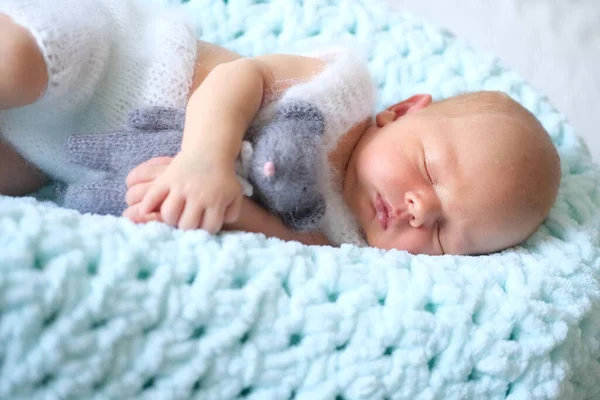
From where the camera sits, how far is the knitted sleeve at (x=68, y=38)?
72 centimetres

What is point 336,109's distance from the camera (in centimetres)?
84

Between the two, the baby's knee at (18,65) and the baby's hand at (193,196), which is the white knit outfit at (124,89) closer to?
the baby's knee at (18,65)

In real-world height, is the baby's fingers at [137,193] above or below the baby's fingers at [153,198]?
below

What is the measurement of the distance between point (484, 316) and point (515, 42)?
0.99 metres

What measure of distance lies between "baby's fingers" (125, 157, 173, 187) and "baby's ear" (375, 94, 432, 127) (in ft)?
1.29

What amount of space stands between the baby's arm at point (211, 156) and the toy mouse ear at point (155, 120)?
0.19ft

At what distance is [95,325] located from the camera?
527mm

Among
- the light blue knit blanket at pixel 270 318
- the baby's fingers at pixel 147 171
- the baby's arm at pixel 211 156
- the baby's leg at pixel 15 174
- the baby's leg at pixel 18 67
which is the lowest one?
the baby's leg at pixel 15 174

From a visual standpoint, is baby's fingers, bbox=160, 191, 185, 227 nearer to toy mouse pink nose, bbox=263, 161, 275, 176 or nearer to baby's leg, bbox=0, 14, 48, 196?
toy mouse pink nose, bbox=263, 161, 275, 176

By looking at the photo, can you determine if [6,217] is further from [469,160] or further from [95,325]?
[469,160]

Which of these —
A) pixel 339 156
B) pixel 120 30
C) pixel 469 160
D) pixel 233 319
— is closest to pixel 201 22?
pixel 120 30

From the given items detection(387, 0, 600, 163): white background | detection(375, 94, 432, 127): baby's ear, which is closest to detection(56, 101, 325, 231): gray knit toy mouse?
detection(375, 94, 432, 127): baby's ear

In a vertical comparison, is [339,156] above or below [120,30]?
below

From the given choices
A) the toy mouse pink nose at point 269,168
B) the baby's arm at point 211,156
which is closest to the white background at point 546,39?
the baby's arm at point 211,156
